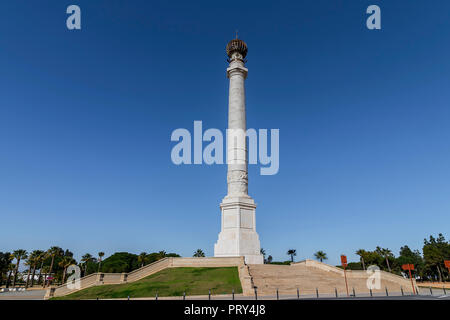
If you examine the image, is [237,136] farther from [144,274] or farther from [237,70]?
[144,274]

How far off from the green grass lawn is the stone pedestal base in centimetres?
689

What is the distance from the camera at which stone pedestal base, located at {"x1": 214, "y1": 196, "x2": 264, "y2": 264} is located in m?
36.6

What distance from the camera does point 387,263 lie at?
76312mm

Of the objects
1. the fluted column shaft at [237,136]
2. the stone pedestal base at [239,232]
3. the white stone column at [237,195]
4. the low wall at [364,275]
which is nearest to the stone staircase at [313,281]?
the low wall at [364,275]

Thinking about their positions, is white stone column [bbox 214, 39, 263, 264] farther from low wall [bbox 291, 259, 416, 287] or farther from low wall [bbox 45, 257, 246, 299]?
low wall [bbox 291, 259, 416, 287]

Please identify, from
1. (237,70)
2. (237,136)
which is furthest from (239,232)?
(237,70)

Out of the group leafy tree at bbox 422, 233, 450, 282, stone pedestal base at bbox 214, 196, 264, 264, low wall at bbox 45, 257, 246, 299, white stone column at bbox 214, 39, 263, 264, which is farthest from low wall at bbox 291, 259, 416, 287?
leafy tree at bbox 422, 233, 450, 282

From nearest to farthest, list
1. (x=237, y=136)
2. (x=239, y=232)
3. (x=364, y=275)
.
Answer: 1. (x=364, y=275)
2. (x=239, y=232)
3. (x=237, y=136)

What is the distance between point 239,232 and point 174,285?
44.8 feet

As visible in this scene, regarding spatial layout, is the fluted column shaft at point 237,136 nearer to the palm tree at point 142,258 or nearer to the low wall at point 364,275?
the low wall at point 364,275

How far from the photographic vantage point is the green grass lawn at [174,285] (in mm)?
23047

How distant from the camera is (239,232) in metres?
36.8

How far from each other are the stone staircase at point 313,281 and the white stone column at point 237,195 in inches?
189
